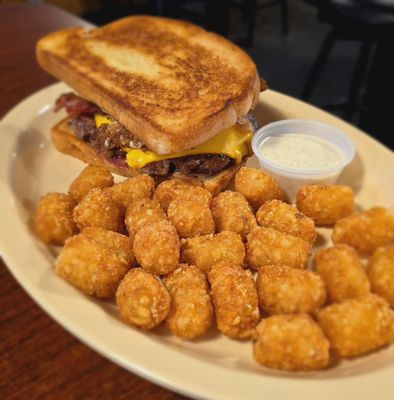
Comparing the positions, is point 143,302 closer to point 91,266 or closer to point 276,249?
point 91,266

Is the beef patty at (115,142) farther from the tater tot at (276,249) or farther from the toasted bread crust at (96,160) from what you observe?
the tater tot at (276,249)

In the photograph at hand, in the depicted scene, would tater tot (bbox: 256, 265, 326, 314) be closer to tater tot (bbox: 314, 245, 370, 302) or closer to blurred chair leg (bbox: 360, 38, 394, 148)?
tater tot (bbox: 314, 245, 370, 302)

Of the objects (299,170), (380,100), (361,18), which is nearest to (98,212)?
(299,170)

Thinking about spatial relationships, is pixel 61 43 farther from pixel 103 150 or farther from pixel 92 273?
pixel 92 273

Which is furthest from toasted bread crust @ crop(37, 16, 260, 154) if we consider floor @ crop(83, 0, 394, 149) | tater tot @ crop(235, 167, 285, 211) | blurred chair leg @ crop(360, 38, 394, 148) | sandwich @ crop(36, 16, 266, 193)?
floor @ crop(83, 0, 394, 149)

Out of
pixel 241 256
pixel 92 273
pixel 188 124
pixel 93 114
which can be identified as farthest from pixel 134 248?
pixel 93 114
